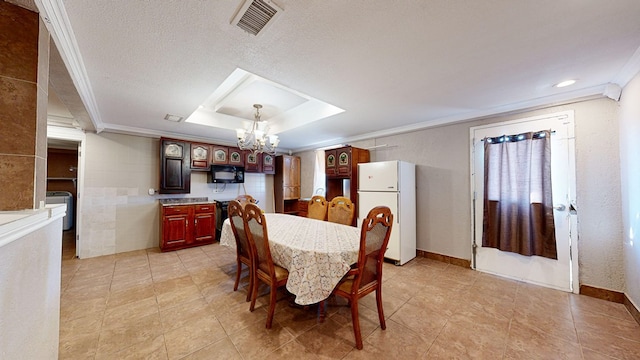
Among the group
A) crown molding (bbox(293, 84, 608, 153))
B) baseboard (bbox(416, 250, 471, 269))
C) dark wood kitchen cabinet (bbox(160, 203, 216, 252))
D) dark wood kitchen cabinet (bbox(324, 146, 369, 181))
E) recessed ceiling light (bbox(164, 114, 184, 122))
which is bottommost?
baseboard (bbox(416, 250, 471, 269))

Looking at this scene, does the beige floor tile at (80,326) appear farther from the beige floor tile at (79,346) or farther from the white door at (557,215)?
the white door at (557,215)

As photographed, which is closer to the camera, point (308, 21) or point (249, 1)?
point (249, 1)

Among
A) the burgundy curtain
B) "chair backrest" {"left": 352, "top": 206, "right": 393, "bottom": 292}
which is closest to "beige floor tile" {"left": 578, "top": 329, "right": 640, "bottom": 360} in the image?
the burgundy curtain

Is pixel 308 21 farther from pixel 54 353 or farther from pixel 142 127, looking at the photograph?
pixel 142 127

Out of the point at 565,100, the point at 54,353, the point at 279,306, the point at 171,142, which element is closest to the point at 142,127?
the point at 171,142

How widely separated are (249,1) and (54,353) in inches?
91.1

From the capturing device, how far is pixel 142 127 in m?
3.79

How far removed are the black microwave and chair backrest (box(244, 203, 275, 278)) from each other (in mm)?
3026

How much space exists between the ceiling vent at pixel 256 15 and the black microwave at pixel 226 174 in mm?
3591

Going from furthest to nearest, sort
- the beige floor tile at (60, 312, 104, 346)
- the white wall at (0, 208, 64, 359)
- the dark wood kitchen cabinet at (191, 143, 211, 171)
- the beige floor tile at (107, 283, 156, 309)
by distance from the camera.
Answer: the dark wood kitchen cabinet at (191, 143, 211, 171) → the beige floor tile at (107, 283, 156, 309) → the beige floor tile at (60, 312, 104, 346) → the white wall at (0, 208, 64, 359)

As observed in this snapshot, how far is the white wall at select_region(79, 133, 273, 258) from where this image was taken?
11.7ft

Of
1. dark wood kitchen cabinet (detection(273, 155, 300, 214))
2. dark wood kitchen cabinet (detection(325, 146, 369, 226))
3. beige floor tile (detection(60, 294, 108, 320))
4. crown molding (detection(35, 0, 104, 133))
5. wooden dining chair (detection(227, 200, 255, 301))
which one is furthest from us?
dark wood kitchen cabinet (detection(273, 155, 300, 214))

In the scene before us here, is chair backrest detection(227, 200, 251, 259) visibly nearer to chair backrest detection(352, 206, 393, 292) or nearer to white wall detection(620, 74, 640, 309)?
chair backrest detection(352, 206, 393, 292)

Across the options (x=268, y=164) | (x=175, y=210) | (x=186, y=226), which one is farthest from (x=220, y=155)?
(x=186, y=226)
